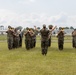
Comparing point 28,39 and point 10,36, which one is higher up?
point 10,36

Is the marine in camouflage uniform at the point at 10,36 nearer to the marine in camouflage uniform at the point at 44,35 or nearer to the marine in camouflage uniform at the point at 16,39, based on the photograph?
the marine in camouflage uniform at the point at 16,39

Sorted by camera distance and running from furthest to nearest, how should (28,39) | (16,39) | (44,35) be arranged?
1. (16,39)
2. (28,39)
3. (44,35)

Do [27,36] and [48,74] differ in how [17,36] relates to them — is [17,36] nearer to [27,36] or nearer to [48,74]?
[27,36]

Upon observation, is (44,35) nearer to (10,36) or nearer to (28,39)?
Answer: (28,39)

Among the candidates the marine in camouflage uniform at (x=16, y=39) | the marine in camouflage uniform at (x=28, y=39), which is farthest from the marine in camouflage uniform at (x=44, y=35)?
the marine in camouflage uniform at (x=16, y=39)

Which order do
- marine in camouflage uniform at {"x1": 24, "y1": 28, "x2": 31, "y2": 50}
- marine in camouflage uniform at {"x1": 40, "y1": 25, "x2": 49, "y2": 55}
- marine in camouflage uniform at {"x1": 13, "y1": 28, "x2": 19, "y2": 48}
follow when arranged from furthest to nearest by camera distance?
marine in camouflage uniform at {"x1": 13, "y1": 28, "x2": 19, "y2": 48} → marine in camouflage uniform at {"x1": 24, "y1": 28, "x2": 31, "y2": 50} → marine in camouflage uniform at {"x1": 40, "y1": 25, "x2": 49, "y2": 55}

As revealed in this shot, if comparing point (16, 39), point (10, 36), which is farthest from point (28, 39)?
point (16, 39)

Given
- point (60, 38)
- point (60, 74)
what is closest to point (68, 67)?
point (60, 74)

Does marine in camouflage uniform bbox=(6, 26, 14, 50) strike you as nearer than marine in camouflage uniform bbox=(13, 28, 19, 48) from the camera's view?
Yes

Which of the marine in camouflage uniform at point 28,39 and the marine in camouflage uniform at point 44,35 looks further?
the marine in camouflage uniform at point 28,39

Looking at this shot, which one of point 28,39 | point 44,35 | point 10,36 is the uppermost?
point 44,35

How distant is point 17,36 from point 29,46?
239 centimetres

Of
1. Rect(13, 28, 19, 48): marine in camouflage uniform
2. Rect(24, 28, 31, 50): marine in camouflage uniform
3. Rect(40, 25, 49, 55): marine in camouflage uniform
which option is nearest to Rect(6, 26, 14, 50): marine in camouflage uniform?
Rect(13, 28, 19, 48): marine in camouflage uniform

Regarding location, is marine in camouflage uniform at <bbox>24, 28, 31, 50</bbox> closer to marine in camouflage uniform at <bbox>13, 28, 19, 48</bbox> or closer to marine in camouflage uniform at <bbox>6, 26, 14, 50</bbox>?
marine in camouflage uniform at <bbox>6, 26, 14, 50</bbox>
